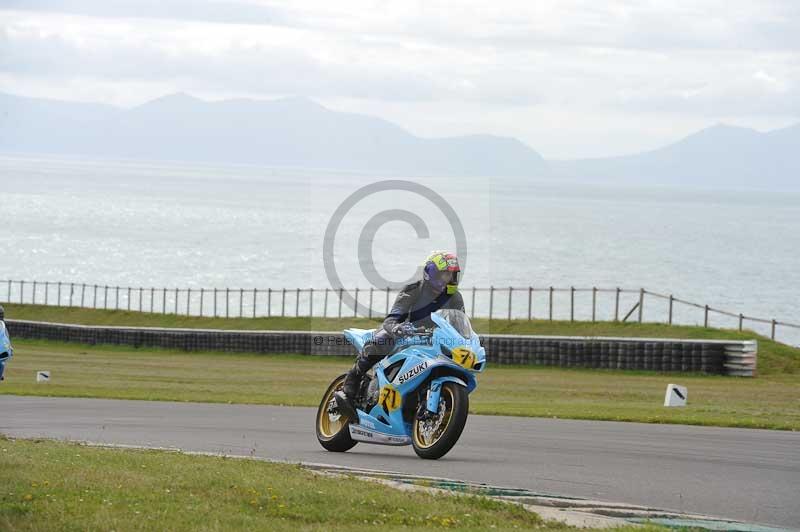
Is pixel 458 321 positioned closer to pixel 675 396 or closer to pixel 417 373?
pixel 417 373

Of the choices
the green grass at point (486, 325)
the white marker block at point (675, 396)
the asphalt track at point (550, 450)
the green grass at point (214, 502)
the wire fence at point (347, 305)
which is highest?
the green grass at point (214, 502)

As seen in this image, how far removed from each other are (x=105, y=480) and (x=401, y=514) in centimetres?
249

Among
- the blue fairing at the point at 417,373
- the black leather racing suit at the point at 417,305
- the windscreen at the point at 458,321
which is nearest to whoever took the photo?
the blue fairing at the point at 417,373

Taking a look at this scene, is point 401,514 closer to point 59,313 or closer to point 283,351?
point 283,351

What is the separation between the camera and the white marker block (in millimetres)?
23438

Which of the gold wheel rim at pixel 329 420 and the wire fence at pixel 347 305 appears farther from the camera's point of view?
the wire fence at pixel 347 305

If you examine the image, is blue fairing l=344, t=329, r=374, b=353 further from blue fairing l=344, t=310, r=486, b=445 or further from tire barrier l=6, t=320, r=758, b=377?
tire barrier l=6, t=320, r=758, b=377

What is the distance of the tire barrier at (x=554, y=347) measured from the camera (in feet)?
116

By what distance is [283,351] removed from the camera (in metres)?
47.3

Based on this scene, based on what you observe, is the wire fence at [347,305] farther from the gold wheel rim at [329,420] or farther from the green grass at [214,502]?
the green grass at [214,502]

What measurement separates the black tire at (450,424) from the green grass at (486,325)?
83.7ft

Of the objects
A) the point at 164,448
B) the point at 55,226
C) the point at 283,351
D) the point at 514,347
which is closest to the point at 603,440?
the point at 164,448

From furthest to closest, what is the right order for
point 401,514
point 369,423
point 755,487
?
1. point 369,423
2. point 755,487
3. point 401,514

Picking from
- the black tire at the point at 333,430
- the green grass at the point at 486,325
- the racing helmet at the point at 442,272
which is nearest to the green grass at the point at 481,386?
the green grass at the point at 486,325
